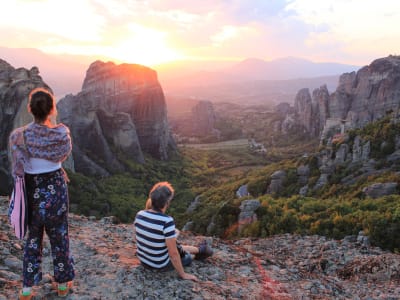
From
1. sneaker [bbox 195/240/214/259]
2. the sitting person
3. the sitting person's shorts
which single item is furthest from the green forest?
the sitting person

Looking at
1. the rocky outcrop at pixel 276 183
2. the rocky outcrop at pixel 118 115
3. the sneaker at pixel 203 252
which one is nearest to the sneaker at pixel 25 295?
the sneaker at pixel 203 252

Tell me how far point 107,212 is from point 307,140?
66.1 meters

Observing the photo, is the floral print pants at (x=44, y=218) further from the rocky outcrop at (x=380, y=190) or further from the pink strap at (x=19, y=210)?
the rocky outcrop at (x=380, y=190)

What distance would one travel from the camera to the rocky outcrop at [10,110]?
904 inches

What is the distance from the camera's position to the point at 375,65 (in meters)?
70.3

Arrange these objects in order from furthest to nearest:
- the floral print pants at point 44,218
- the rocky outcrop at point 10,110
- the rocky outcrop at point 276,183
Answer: the rocky outcrop at point 276,183
the rocky outcrop at point 10,110
the floral print pants at point 44,218

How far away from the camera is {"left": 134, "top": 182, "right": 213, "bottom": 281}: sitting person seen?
5977 mm

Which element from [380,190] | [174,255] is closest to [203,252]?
[174,255]

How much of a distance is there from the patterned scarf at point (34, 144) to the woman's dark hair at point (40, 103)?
16 cm

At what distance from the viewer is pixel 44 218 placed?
17.0 feet

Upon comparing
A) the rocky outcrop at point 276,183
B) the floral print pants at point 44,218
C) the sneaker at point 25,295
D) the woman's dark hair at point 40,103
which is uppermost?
the woman's dark hair at point 40,103

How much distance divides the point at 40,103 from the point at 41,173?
3.19ft

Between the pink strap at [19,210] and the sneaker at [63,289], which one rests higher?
the pink strap at [19,210]

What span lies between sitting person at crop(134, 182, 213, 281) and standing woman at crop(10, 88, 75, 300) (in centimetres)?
131
